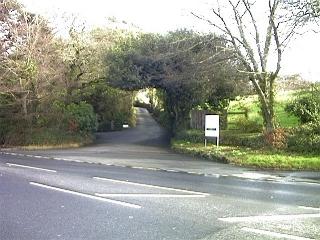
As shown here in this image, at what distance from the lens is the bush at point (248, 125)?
25.5 m

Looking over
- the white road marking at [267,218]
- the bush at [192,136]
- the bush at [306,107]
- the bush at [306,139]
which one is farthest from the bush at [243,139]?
the white road marking at [267,218]

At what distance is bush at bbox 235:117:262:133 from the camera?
25547 mm

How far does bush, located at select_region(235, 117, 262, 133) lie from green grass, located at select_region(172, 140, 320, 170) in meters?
3.69

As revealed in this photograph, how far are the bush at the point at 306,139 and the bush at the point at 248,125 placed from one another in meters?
4.70

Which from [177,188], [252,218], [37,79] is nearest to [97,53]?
[37,79]

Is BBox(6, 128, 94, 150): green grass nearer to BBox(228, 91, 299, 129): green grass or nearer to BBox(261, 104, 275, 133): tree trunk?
BBox(228, 91, 299, 129): green grass

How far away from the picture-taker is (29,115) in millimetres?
31219

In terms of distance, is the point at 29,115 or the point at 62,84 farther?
the point at 62,84

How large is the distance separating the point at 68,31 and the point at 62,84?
4202 millimetres

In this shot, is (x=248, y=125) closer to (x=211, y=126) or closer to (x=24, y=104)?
(x=211, y=126)

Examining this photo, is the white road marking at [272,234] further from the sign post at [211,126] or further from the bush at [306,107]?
the bush at [306,107]

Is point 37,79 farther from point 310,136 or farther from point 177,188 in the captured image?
point 177,188

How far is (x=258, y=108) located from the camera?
27078 millimetres

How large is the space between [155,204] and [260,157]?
9.64m
